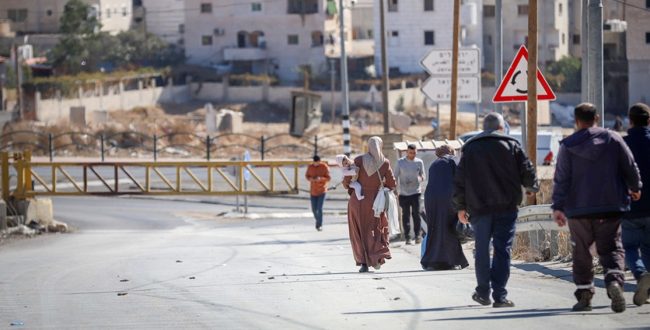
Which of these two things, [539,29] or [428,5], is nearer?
[539,29]

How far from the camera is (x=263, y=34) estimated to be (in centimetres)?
9225

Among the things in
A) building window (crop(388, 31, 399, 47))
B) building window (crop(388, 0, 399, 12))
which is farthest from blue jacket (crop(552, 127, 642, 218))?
building window (crop(388, 0, 399, 12))

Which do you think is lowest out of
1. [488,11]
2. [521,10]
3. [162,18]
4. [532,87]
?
[532,87]

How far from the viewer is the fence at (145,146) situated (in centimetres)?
5525

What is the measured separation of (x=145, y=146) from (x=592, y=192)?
49.8 m

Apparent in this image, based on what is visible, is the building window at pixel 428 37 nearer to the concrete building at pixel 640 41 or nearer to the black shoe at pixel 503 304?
the concrete building at pixel 640 41

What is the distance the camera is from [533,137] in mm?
18656

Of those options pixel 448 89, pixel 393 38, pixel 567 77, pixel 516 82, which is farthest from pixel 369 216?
pixel 393 38

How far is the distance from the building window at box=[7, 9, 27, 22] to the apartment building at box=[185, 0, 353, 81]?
11.4 meters

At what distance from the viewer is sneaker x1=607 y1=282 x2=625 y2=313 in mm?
9930

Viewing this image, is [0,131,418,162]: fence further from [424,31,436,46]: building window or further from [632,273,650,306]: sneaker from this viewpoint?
[632,273,650,306]: sneaker


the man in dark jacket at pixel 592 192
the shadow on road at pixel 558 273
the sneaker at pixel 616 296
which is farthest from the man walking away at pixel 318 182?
the sneaker at pixel 616 296

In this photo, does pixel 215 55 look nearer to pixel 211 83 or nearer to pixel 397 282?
pixel 211 83

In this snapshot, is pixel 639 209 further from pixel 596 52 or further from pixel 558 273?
pixel 596 52
